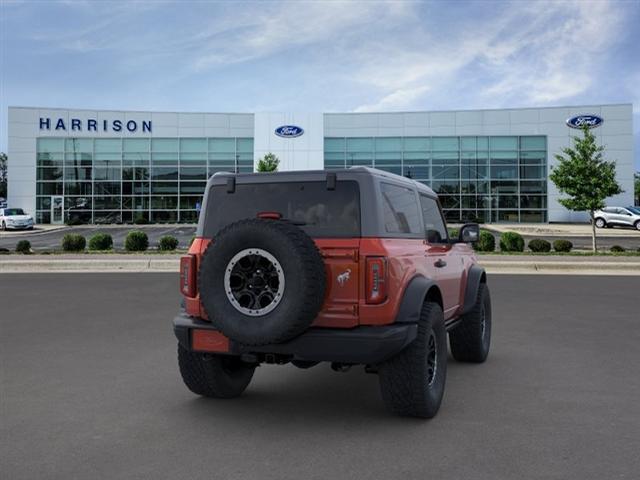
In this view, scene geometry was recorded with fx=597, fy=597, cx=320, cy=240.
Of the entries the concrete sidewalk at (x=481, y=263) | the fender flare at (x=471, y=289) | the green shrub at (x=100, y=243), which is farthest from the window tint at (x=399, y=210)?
the green shrub at (x=100, y=243)

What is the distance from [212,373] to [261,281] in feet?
3.88

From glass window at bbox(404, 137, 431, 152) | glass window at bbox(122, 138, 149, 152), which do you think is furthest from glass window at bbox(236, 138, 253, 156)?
glass window at bbox(404, 137, 431, 152)

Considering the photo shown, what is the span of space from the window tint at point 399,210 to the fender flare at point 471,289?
4.61 ft

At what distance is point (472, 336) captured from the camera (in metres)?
6.36

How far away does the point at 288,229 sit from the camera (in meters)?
4.04

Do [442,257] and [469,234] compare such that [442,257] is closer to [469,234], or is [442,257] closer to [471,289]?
[469,234]

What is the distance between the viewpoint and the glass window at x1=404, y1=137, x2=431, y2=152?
1804 inches

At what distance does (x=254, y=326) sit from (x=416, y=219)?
186 centimetres

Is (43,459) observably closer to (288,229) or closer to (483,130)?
(288,229)

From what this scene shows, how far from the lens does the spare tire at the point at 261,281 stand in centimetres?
396

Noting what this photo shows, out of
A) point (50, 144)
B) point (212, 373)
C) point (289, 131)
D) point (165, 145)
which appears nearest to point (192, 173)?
point (165, 145)

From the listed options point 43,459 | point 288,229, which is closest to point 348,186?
point 288,229

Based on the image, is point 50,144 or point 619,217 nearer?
point 619,217

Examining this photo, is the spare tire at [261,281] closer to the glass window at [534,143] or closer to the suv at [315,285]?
the suv at [315,285]
